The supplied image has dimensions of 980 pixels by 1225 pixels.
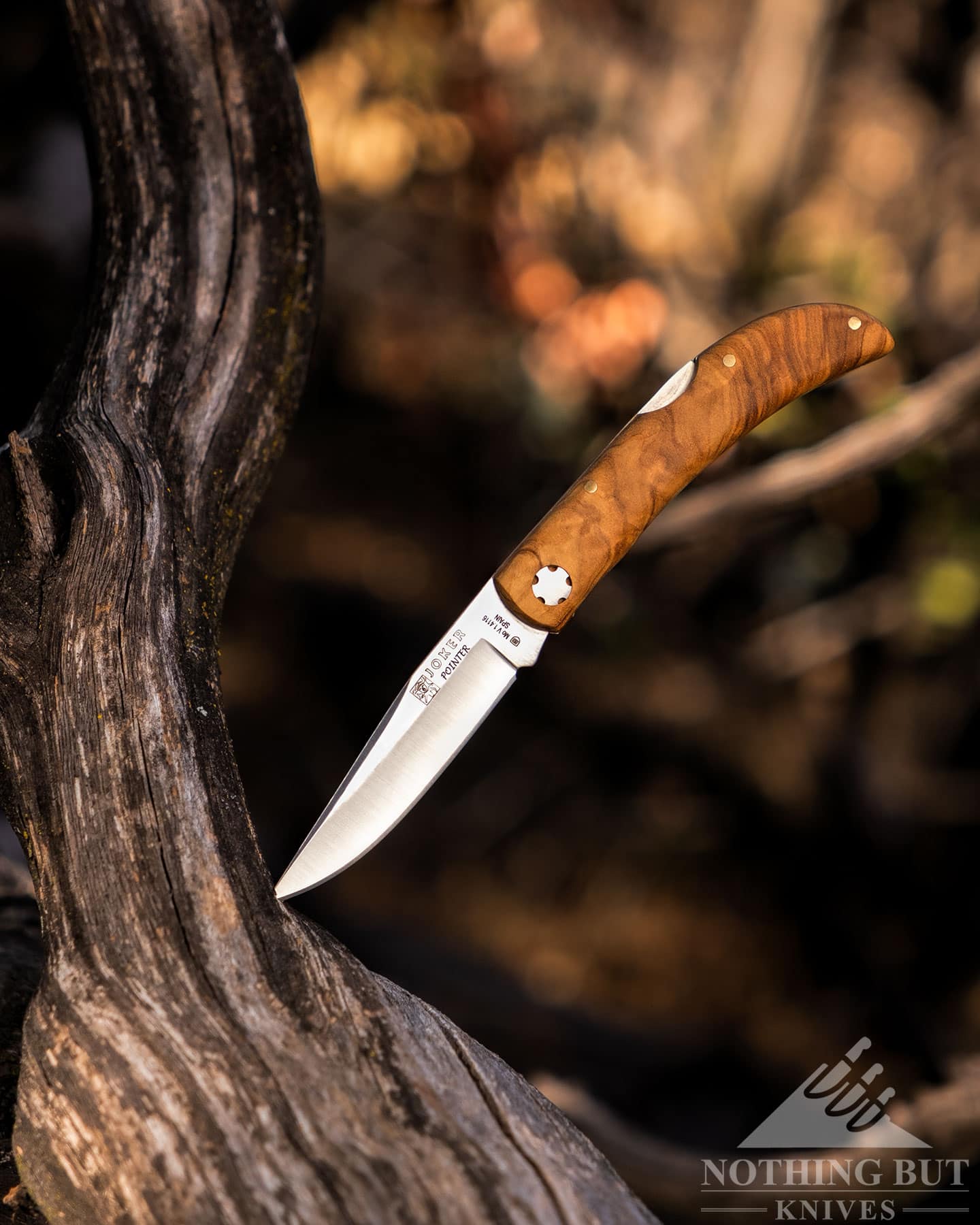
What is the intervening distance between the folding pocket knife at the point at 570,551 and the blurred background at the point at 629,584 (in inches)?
43.4

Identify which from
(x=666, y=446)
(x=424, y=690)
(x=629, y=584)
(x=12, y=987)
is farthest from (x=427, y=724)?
(x=629, y=584)

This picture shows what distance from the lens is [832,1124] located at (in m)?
1.81

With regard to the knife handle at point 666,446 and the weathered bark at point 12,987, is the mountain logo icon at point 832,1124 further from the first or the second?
the weathered bark at point 12,987

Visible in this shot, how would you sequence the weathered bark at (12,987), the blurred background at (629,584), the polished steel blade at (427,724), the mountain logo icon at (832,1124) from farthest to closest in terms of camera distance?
1. the blurred background at (629,584)
2. the mountain logo icon at (832,1124)
3. the polished steel blade at (427,724)
4. the weathered bark at (12,987)

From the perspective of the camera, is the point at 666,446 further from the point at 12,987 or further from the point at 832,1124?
the point at 832,1124

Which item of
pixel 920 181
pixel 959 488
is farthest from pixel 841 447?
pixel 920 181

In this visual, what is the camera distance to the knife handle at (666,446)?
113cm

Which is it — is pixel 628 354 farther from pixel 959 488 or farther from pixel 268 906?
pixel 268 906

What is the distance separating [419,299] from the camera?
3547 mm

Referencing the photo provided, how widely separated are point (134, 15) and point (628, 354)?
5.48ft

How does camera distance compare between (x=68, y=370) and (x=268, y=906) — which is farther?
(x=68, y=370)

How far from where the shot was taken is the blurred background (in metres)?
2.70

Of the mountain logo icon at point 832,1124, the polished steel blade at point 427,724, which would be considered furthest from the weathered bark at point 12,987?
the mountain logo icon at point 832,1124

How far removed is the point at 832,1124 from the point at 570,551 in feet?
4.91
